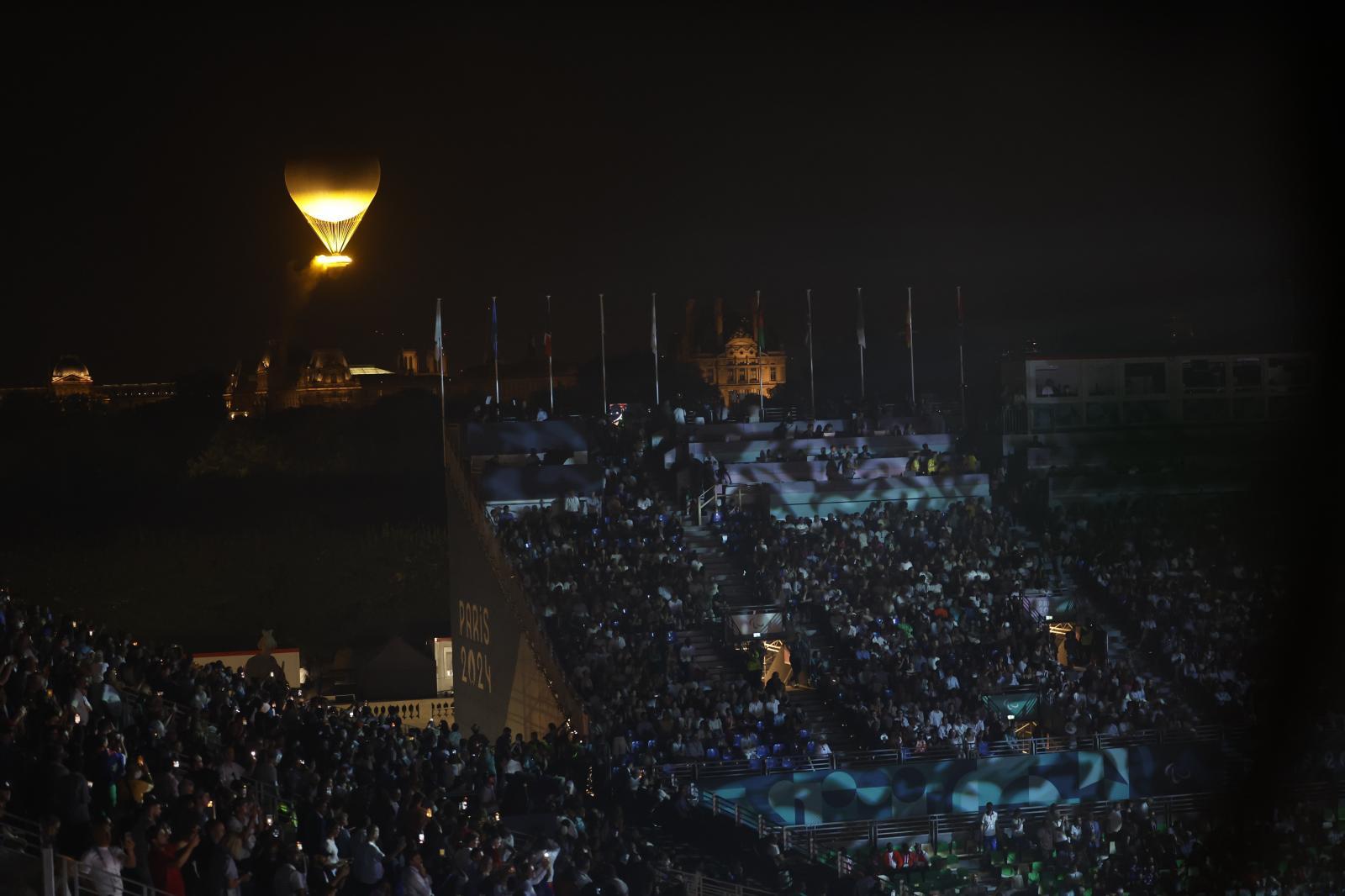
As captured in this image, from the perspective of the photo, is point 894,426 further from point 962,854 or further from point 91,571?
point 91,571

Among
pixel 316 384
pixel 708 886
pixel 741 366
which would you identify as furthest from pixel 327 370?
pixel 708 886

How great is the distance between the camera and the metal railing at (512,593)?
21672 millimetres

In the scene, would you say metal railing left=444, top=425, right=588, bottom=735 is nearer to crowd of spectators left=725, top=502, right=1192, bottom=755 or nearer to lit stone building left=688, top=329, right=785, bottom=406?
crowd of spectators left=725, top=502, right=1192, bottom=755

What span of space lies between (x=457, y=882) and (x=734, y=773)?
25.1 ft

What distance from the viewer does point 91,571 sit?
5166 centimetres

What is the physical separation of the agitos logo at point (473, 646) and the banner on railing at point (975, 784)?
8.04 metres

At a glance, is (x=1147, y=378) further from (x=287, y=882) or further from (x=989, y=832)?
(x=287, y=882)

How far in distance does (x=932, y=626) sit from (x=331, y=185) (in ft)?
31.9

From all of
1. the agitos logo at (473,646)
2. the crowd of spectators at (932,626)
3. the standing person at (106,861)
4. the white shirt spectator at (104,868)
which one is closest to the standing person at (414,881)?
the standing person at (106,861)

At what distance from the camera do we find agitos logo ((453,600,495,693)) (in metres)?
27.2

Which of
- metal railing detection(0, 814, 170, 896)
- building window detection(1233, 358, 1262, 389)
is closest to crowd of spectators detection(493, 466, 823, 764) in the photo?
metal railing detection(0, 814, 170, 896)

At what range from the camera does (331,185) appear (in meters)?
19.9

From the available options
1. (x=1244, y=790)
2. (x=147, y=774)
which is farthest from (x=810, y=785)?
(x=147, y=774)

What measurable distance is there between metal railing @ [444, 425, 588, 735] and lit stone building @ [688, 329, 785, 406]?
83.3 metres
